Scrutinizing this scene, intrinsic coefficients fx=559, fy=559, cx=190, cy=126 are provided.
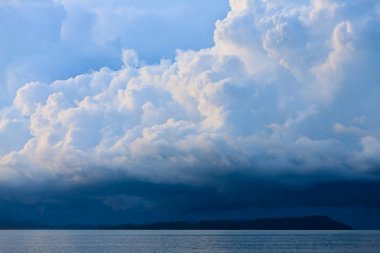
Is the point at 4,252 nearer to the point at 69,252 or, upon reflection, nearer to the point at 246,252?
the point at 69,252

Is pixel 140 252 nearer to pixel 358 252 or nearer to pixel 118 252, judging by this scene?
pixel 118 252

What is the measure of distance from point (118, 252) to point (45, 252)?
25.3 m

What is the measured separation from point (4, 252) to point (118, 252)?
38.8m

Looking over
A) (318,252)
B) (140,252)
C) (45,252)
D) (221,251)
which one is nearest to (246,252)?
(221,251)

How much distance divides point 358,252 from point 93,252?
8999 cm

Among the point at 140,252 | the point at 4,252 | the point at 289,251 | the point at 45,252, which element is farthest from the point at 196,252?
the point at 4,252

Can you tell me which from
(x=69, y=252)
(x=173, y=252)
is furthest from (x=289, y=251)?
(x=69, y=252)

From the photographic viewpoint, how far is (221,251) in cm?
19575

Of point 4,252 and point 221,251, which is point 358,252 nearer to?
point 221,251

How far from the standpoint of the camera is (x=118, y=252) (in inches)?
7515

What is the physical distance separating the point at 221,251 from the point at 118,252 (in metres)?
35.8

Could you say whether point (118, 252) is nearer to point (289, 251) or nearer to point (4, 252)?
point (4, 252)

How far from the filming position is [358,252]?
620 feet

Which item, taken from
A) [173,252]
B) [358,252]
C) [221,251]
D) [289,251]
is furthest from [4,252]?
[358,252]
